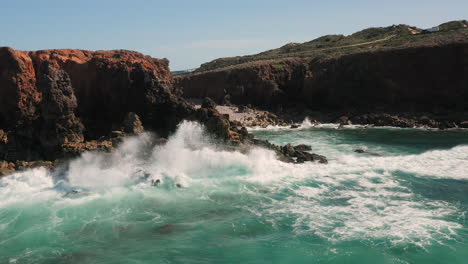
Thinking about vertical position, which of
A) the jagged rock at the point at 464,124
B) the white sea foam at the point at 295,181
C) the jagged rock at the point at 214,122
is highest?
the jagged rock at the point at 214,122

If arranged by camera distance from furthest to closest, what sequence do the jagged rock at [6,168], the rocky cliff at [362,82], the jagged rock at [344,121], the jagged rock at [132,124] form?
the jagged rock at [344,121], the rocky cliff at [362,82], the jagged rock at [132,124], the jagged rock at [6,168]

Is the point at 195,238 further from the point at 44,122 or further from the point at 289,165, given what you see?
the point at 44,122

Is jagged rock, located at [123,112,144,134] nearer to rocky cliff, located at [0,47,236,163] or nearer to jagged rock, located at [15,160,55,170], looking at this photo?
rocky cliff, located at [0,47,236,163]

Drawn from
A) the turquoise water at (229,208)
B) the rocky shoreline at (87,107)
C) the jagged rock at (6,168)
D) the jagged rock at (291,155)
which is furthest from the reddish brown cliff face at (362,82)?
the jagged rock at (6,168)

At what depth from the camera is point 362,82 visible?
1715 inches

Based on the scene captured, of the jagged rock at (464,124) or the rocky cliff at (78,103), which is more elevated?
the rocky cliff at (78,103)

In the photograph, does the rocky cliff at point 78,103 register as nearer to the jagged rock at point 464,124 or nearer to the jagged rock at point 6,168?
the jagged rock at point 6,168

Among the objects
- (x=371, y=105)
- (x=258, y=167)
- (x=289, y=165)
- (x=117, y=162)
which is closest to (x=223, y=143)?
(x=258, y=167)

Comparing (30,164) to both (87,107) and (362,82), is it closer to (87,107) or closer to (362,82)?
(87,107)

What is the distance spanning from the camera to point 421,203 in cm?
1530

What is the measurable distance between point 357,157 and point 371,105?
20.5 meters

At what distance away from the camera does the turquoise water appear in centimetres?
1127

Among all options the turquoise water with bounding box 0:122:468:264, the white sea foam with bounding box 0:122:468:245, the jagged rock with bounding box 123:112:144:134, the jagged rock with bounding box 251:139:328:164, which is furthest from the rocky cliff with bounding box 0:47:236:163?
the jagged rock with bounding box 251:139:328:164

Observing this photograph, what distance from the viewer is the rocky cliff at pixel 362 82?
39.5m
